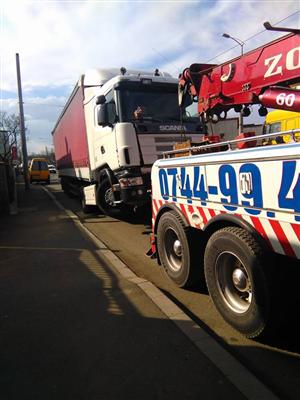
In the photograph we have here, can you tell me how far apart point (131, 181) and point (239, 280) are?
5.55 meters

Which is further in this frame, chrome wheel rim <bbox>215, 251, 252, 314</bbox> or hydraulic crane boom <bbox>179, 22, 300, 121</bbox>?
hydraulic crane boom <bbox>179, 22, 300, 121</bbox>

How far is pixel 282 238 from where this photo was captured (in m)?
3.44

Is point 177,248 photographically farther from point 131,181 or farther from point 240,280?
point 131,181

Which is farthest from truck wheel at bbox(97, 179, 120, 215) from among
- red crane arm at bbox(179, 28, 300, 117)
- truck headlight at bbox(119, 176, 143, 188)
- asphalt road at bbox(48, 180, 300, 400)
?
asphalt road at bbox(48, 180, 300, 400)

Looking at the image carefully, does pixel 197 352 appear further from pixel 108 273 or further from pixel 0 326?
pixel 108 273

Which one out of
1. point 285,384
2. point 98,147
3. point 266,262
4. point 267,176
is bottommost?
point 285,384

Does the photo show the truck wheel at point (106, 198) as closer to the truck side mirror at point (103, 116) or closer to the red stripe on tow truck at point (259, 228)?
the truck side mirror at point (103, 116)

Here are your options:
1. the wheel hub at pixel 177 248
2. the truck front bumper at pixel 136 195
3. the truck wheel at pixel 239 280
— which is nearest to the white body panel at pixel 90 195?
the truck front bumper at pixel 136 195

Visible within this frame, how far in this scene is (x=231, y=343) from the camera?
4.02 meters

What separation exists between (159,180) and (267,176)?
8.92 ft

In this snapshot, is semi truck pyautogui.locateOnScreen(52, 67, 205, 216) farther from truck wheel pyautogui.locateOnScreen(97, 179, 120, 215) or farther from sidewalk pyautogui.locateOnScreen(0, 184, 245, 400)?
sidewalk pyautogui.locateOnScreen(0, 184, 245, 400)

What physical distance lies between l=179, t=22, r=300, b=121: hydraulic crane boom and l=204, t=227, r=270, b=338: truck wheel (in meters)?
1.58

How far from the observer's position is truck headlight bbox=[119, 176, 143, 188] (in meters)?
9.41

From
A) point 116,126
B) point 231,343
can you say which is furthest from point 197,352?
point 116,126
